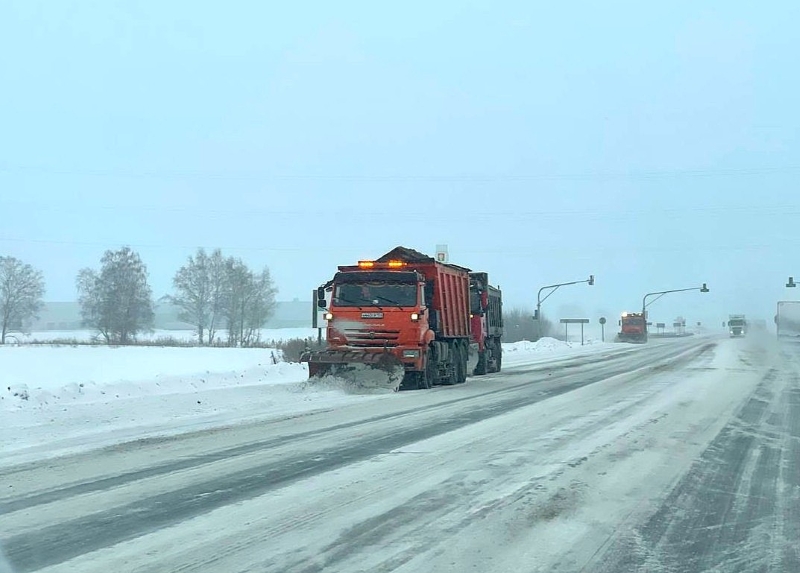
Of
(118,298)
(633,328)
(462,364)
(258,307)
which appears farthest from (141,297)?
(462,364)

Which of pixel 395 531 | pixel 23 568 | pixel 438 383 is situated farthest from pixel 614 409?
pixel 23 568

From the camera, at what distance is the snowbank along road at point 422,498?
5883 millimetres

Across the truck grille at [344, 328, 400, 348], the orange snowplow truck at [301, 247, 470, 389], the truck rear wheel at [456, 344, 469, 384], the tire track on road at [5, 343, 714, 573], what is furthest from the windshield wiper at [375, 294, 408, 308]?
the tire track on road at [5, 343, 714, 573]

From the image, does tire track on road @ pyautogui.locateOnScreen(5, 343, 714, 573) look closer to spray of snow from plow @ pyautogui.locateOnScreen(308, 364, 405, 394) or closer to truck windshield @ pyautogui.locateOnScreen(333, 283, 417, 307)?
spray of snow from plow @ pyautogui.locateOnScreen(308, 364, 405, 394)

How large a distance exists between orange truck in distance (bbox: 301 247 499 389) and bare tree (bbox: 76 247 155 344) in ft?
192

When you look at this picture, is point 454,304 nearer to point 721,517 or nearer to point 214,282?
point 721,517

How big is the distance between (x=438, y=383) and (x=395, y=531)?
55.3 ft

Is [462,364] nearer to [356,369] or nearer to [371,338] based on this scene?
[371,338]

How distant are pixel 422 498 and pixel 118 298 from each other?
7520cm

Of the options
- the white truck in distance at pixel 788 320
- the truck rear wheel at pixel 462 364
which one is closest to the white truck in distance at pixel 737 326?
the white truck in distance at pixel 788 320

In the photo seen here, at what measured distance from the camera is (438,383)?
23297mm

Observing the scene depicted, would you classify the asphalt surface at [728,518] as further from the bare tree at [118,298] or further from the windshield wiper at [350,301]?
the bare tree at [118,298]

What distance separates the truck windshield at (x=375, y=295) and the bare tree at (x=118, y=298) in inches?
2307

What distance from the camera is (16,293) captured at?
85.9m
